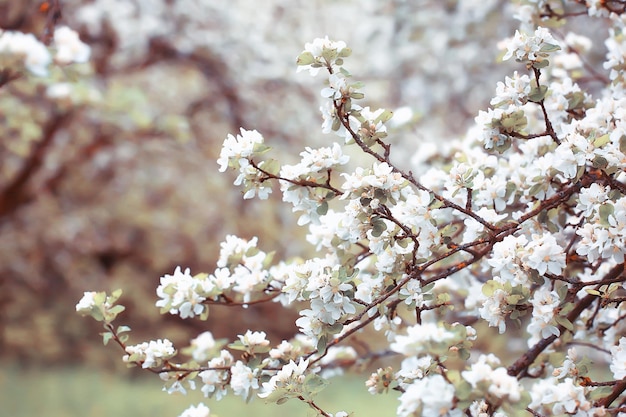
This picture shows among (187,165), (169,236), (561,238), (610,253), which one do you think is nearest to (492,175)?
(561,238)

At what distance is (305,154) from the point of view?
3.26 ft

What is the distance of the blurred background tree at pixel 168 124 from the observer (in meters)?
2.76

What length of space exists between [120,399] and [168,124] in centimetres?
147

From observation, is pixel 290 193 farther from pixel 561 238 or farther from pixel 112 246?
pixel 112 246

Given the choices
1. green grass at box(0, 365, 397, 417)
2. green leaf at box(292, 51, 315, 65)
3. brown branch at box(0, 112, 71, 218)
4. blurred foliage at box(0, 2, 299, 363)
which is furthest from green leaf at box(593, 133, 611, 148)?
blurred foliage at box(0, 2, 299, 363)

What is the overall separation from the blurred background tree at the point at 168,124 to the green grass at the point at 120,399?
0.39 metres

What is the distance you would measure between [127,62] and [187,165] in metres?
1.07

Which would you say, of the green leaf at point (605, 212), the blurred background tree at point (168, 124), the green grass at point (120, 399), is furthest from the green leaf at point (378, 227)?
the green grass at point (120, 399)

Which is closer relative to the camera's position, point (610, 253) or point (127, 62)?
point (610, 253)

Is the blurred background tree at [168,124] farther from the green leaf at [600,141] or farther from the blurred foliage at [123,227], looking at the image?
the green leaf at [600,141]

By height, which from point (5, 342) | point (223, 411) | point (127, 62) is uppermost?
point (127, 62)

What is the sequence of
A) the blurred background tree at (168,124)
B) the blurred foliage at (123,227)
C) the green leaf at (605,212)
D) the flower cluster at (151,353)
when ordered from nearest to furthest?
the green leaf at (605,212) < the flower cluster at (151,353) < the blurred background tree at (168,124) < the blurred foliage at (123,227)

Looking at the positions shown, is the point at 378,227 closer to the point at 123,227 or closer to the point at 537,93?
the point at 537,93

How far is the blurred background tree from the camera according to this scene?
2.76m
